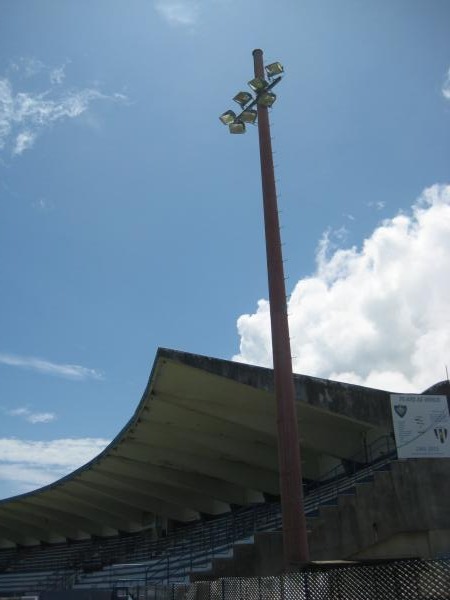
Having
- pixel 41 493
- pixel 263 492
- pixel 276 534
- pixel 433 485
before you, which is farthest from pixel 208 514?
pixel 433 485

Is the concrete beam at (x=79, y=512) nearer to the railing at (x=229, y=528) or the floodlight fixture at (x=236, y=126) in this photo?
the railing at (x=229, y=528)

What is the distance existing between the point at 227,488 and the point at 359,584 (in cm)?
2882

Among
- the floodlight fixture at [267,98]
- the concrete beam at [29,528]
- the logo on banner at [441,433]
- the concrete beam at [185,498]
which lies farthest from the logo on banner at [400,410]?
the concrete beam at [29,528]

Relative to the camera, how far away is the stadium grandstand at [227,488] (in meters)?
19.5

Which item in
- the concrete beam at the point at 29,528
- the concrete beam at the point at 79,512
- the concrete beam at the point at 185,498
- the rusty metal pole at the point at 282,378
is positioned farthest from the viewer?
the concrete beam at the point at 29,528

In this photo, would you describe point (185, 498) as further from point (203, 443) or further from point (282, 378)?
point (282, 378)

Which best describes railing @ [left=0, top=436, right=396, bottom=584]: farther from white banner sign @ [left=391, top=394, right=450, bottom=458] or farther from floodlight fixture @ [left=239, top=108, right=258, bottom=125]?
floodlight fixture @ [left=239, top=108, right=258, bottom=125]

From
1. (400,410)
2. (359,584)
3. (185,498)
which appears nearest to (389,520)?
(400,410)

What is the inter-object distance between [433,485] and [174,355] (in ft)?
30.4

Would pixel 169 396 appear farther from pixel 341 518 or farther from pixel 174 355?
pixel 341 518

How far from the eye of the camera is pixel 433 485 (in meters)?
19.7

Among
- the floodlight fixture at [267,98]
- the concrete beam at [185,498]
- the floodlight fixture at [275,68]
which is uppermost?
the floodlight fixture at [275,68]

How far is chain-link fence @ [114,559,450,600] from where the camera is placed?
25.8 feet

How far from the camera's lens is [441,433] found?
70.0 ft
